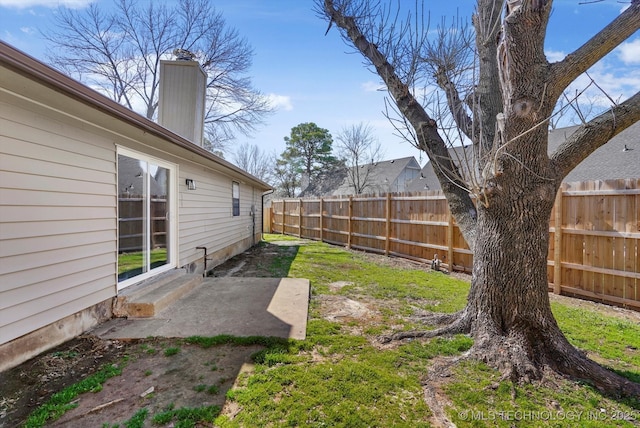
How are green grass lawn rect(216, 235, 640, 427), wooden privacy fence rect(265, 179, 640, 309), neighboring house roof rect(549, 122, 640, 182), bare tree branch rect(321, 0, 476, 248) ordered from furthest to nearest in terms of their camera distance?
neighboring house roof rect(549, 122, 640, 182) < wooden privacy fence rect(265, 179, 640, 309) < bare tree branch rect(321, 0, 476, 248) < green grass lawn rect(216, 235, 640, 427)

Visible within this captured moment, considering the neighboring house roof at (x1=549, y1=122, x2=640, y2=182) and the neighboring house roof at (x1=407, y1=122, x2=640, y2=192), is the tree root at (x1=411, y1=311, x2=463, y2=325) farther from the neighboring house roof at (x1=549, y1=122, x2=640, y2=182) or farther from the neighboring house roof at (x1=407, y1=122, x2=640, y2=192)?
the neighboring house roof at (x1=549, y1=122, x2=640, y2=182)

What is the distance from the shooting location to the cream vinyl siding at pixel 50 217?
2.57 meters

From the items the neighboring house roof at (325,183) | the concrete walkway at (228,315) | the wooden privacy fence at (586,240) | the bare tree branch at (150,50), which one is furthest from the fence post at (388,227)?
the neighboring house roof at (325,183)

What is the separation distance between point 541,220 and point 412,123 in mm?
1741

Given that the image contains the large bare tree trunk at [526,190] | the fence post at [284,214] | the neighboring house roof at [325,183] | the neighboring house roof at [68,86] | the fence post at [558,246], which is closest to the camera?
the neighboring house roof at [68,86]

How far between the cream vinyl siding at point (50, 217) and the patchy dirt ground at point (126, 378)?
385mm

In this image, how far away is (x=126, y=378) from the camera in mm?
2461

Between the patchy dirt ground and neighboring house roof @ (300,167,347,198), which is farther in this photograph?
neighboring house roof @ (300,167,347,198)

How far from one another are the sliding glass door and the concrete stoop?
0.19 meters

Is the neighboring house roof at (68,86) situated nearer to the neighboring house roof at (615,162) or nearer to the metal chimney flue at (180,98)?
the metal chimney flue at (180,98)

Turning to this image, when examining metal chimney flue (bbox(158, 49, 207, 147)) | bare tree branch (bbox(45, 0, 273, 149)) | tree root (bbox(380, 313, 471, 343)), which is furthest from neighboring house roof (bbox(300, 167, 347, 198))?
tree root (bbox(380, 313, 471, 343))

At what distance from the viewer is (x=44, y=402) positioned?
2135mm

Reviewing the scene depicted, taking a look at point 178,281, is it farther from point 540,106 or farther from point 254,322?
point 540,106

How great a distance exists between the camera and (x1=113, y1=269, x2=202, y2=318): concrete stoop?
371 centimetres
